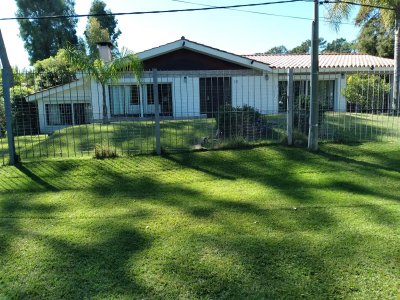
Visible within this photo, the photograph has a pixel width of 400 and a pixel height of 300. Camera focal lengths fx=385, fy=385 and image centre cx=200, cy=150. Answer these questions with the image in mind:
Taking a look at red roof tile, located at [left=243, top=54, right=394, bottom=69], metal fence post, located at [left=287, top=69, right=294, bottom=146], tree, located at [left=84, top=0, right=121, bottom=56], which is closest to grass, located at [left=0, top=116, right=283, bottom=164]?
metal fence post, located at [left=287, top=69, right=294, bottom=146]

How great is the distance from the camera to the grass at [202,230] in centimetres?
308

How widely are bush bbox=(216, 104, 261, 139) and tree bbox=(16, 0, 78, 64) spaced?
33.2 m

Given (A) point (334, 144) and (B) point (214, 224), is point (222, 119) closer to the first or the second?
(A) point (334, 144)

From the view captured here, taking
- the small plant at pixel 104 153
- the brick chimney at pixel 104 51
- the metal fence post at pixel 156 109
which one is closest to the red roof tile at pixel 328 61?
the brick chimney at pixel 104 51

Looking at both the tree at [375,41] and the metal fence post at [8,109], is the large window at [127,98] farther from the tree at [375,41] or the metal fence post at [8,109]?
the tree at [375,41]

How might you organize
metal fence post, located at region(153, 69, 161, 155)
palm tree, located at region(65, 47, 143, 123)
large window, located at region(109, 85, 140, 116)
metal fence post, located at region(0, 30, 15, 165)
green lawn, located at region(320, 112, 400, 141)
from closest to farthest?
metal fence post, located at region(0, 30, 15, 165) → metal fence post, located at region(153, 69, 161, 155) → green lawn, located at region(320, 112, 400, 141) → palm tree, located at region(65, 47, 143, 123) → large window, located at region(109, 85, 140, 116)

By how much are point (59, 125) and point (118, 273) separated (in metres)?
11.5

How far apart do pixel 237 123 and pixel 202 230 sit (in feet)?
15.4

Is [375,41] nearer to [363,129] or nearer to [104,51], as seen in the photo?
[104,51]

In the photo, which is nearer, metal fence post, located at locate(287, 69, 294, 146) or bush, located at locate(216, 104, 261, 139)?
metal fence post, located at locate(287, 69, 294, 146)

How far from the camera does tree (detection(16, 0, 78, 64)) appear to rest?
37.7 m

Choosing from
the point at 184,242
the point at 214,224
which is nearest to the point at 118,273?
the point at 184,242

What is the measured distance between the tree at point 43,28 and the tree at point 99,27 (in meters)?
2.48

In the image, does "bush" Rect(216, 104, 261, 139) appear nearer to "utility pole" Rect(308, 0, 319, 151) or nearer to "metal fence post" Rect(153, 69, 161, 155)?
"utility pole" Rect(308, 0, 319, 151)
